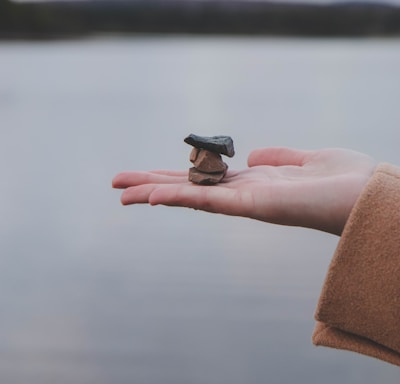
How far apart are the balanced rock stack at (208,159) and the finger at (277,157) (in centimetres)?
13

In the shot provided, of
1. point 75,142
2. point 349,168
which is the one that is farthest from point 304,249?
point 75,142

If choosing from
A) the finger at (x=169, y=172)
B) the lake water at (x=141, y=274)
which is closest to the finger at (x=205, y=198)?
the finger at (x=169, y=172)

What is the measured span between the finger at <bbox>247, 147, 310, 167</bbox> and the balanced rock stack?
13 cm

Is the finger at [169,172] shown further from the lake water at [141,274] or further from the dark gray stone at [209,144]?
the lake water at [141,274]

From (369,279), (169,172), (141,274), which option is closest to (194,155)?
(169,172)

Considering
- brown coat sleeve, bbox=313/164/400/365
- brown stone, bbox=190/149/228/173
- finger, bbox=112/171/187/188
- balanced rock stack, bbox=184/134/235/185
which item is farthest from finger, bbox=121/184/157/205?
brown coat sleeve, bbox=313/164/400/365

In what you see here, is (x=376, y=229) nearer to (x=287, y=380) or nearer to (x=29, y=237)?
(x=287, y=380)

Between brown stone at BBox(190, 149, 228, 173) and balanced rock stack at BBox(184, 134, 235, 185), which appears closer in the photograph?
balanced rock stack at BBox(184, 134, 235, 185)

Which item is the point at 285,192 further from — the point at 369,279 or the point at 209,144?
the point at 209,144

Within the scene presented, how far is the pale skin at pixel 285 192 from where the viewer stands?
1.95 m

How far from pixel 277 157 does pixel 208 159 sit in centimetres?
32

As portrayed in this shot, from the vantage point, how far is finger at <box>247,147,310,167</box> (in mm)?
2465

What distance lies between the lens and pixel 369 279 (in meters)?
1.63

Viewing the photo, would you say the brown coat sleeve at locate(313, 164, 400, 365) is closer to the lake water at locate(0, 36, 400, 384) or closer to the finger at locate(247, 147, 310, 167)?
the finger at locate(247, 147, 310, 167)
